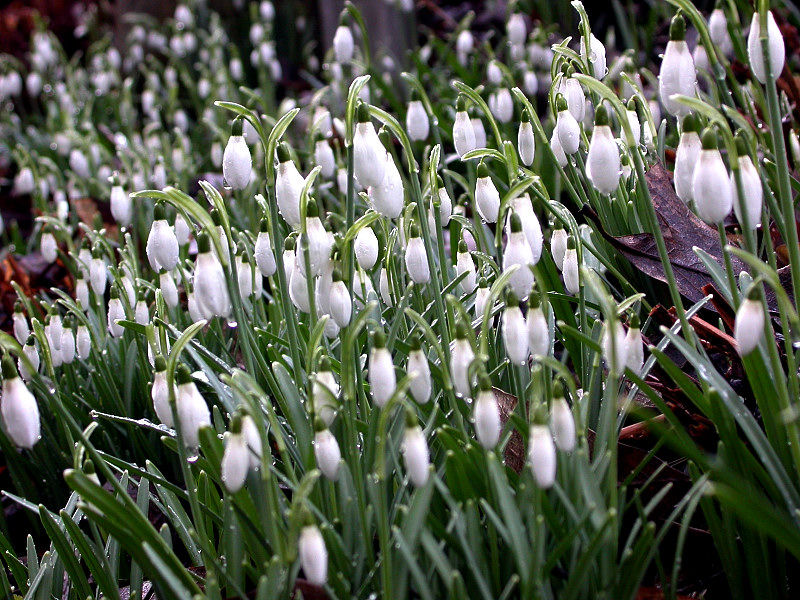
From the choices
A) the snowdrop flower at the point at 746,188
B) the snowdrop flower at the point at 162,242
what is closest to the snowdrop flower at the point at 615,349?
the snowdrop flower at the point at 746,188

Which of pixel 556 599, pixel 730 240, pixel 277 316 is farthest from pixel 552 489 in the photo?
pixel 730 240

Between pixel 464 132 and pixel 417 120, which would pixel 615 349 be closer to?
pixel 464 132

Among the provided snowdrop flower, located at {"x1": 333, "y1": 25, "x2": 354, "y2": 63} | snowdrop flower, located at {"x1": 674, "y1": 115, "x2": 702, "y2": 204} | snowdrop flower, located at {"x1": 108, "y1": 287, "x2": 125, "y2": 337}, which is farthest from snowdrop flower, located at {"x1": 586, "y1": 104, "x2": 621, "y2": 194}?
snowdrop flower, located at {"x1": 333, "y1": 25, "x2": 354, "y2": 63}

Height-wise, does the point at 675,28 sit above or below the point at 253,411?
above

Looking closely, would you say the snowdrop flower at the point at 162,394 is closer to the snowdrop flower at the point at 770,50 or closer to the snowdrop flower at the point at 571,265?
the snowdrop flower at the point at 571,265

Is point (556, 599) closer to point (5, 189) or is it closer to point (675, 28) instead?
point (675, 28)

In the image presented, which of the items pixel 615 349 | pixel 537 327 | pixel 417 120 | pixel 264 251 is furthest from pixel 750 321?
pixel 417 120
